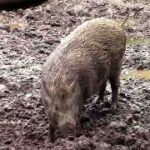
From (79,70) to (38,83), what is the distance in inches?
62.7

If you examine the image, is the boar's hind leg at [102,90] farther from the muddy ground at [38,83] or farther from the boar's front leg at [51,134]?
the boar's front leg at [51,134]

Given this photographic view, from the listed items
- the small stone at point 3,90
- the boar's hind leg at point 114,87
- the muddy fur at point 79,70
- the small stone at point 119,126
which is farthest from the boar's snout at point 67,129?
the small stone at point 3,90

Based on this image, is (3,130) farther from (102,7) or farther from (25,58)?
(102,7)

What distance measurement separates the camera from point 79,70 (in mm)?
5711

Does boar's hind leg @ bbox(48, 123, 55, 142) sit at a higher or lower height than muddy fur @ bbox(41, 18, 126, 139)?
lower

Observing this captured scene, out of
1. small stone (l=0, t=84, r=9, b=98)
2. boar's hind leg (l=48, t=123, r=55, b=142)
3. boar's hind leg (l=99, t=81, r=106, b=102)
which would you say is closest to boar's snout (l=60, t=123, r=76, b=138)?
boar's hind leg (l=48, t=123, r=55, b=142)

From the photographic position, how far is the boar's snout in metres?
5.34

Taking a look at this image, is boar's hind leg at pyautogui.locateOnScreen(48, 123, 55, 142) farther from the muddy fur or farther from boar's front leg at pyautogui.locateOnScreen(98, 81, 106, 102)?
boar's front leg at pyautogui.locateOnScreen(98, 81, 106, 102)

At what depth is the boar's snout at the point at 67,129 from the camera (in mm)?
5340

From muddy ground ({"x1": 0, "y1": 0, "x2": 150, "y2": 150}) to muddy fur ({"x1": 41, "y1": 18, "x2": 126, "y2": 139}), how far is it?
0.76 ft

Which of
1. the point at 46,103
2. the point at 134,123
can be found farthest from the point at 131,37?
the point at 46,103

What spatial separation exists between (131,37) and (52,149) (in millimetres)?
4433

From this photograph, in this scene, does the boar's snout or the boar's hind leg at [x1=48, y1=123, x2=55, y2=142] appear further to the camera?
the boar's hind leg at [x1=48, y1=123, x2=55, y2=142]

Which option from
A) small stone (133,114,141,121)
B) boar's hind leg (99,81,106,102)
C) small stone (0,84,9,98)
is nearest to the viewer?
small stone (133,114,141,121)
